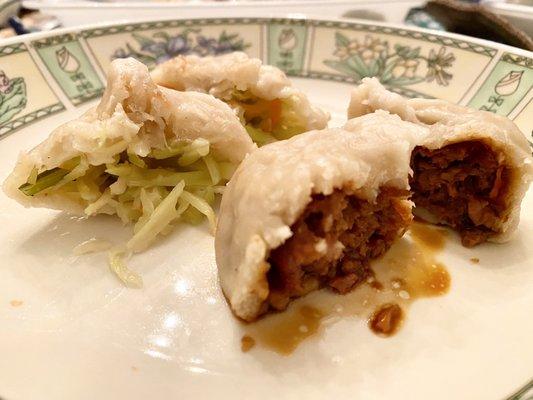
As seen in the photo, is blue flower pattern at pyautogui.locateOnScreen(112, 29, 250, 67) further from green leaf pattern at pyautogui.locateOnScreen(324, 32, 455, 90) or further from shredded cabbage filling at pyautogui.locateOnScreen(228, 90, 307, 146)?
shredded cabbage filling at pyautogui.locateOnScreen(228, 90, 307, 146)

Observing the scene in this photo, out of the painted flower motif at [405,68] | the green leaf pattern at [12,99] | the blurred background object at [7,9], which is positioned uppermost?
the green leaf pattern at [12,99]

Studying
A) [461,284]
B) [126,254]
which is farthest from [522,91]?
[126,254]

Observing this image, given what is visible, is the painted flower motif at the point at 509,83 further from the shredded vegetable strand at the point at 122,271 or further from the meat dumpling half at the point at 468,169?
the shredded vegetable strand at the point at 122,271

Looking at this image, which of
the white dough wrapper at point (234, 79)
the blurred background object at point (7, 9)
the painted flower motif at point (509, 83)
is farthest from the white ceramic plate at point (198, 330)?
the blurred background object at point (7, 9)

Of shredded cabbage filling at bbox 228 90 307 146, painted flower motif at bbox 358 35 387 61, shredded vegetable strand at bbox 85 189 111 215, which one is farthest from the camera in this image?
painted flower motif at bbox 358 35 387 61

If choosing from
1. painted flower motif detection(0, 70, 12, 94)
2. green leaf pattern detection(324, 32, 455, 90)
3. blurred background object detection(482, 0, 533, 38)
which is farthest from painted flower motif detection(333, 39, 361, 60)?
painted flower motif detection(0, 70, 12, 94)

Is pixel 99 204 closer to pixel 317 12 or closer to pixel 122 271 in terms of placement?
pixel 122 271
